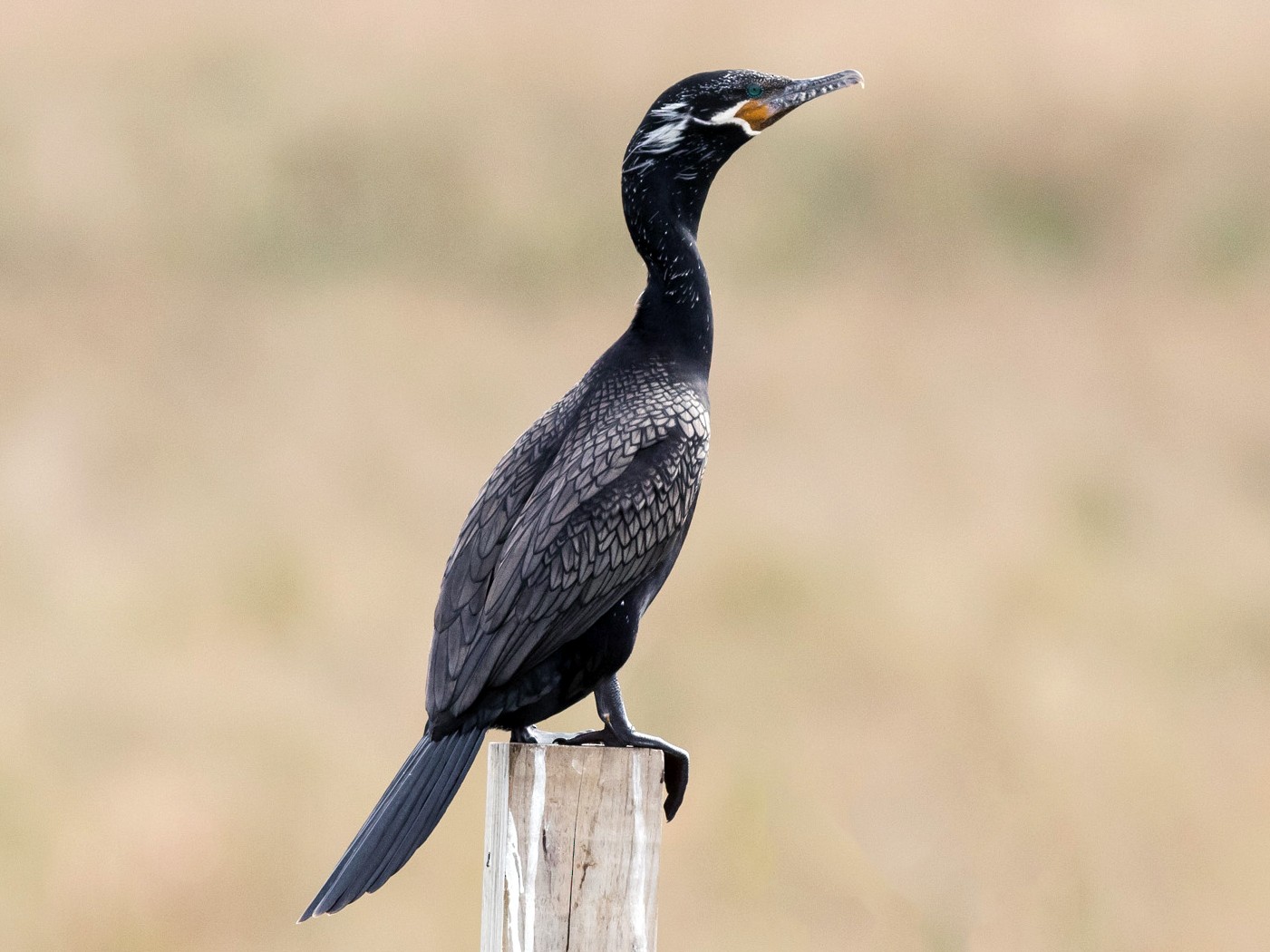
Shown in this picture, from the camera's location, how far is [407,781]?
9.45 ft

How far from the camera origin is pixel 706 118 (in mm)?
3432

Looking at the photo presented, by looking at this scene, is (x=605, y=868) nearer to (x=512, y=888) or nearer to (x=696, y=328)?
(x=512, y=888)

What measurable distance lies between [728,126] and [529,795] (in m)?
1.75

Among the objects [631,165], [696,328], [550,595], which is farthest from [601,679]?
[631,165]

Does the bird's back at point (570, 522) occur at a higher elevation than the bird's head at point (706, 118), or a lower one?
lower

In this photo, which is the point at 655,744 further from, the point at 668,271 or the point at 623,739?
the point at 668,271

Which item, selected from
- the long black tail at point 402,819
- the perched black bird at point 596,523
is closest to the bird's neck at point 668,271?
the perched black bird at point 596,523

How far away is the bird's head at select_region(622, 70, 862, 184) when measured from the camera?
343cm

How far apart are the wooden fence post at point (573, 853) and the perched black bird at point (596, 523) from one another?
0.25m

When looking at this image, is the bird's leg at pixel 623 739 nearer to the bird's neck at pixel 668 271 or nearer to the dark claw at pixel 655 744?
the dark claw at pixel 655 744

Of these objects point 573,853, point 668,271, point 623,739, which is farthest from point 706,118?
point 573,853

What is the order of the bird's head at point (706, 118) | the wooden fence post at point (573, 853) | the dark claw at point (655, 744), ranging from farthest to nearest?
the bird's head at point (706, 118) → the dark claw at point (655, 744) → the wooden fence post at point (573, 853)

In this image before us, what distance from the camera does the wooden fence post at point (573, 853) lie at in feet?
8.68

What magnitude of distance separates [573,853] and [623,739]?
43 cm
